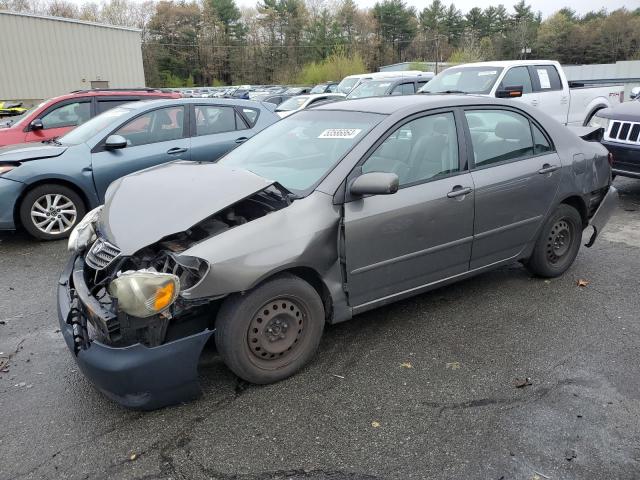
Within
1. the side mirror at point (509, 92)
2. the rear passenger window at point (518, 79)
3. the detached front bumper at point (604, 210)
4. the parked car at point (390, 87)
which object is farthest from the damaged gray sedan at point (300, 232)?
the parked car at point (390, 87)

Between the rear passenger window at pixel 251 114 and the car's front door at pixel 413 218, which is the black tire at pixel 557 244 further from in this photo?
the rear passenger window at pixel 251 114

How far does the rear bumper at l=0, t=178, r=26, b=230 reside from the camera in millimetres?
5984

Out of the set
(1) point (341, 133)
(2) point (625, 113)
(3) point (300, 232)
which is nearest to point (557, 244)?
(1) point (341, 133)

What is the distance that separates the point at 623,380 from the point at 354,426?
5.49ft

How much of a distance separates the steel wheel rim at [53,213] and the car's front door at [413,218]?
4.42 meters

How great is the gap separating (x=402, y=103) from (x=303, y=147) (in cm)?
78

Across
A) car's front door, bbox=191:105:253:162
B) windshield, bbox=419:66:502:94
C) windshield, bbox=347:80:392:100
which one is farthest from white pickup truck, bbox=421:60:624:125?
car's front door, bbox=191:105:253:162

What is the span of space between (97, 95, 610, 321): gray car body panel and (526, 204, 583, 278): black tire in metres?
0.14

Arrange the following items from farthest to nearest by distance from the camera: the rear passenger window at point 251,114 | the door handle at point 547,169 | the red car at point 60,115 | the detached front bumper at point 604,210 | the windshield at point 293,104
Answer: the windshield at point 293,104, the red car at point 60,115, the rear passenger window at point 251,114, the detached front bumper at point 604,210, the door handle at point 547,169

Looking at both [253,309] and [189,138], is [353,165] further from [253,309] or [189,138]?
[189,138]

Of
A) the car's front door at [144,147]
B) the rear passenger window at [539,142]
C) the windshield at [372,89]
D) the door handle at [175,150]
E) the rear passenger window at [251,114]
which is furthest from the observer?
the windshield at [372,89]

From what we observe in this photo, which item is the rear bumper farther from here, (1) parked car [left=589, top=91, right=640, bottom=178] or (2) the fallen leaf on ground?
(1) parked car [left=589, top=91, right=640, bottom=178]

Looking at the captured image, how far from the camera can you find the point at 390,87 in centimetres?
1298

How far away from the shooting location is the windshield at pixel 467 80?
10.0 metres
